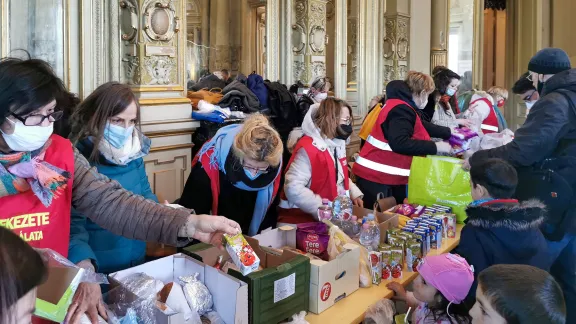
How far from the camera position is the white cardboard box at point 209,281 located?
1.53 metres

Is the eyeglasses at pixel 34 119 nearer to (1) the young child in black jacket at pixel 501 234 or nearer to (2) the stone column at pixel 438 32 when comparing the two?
(1) the young child in black jacket at pixel 501 234

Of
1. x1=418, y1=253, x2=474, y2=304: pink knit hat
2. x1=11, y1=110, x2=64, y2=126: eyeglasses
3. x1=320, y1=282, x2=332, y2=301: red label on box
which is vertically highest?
x1=11, y1=110, x2=64, y2=126: eyeglasses

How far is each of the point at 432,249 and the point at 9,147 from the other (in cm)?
195

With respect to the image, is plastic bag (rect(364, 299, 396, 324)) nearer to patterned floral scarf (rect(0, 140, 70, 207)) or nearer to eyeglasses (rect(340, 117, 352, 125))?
patterned floral scarf (rect(0, 140, 70, 207))

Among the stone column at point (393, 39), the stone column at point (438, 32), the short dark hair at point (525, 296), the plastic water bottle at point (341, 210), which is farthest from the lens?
the stone column at point (438, 32)

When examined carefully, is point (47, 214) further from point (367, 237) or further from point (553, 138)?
point (553, 138)

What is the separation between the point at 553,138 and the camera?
8.71 feet

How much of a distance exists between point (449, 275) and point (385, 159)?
174 centimetres

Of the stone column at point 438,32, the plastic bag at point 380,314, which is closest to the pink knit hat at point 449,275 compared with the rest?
the plastic bag at point 380,314

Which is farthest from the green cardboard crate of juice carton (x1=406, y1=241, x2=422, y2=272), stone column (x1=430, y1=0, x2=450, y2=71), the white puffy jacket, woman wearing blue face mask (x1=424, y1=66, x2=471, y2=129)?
stone column (x1=430, y1=0, x2=450, y2=71)

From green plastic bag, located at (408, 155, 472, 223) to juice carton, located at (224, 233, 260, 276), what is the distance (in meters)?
1.80

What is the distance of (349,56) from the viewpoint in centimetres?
649

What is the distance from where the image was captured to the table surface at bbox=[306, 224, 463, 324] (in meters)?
1.80

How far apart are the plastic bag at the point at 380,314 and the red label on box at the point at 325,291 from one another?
0.53ft
